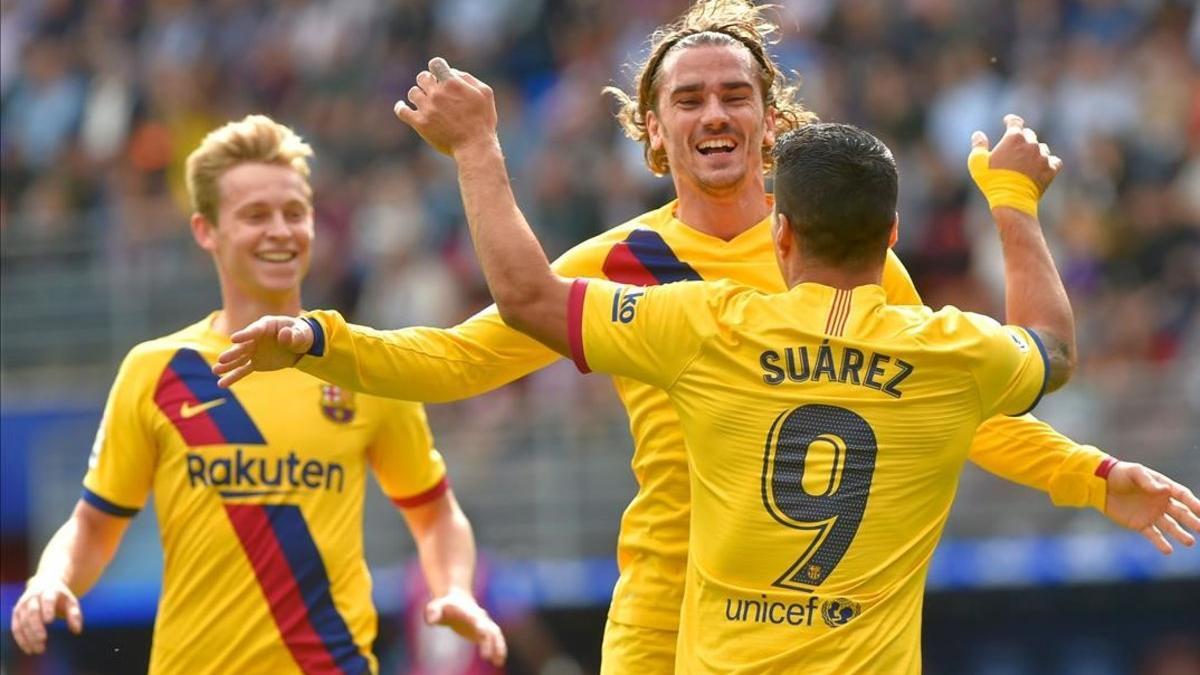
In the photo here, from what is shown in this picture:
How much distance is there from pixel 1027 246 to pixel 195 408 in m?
2.89

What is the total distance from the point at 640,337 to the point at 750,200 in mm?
1185

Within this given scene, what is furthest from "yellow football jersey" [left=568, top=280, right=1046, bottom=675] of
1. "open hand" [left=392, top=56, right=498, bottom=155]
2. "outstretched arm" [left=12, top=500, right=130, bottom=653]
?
"outstretched arm" [left=12, top=500, right=130, bottom=653]

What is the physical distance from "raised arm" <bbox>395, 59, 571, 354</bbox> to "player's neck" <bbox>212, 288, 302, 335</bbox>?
6.05 ft

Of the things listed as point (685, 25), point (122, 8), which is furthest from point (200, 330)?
point (122, 8)

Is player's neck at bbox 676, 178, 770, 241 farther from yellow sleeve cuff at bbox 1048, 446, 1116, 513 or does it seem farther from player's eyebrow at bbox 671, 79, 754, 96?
yellow sleeve cuff at bbox 1048, 446, 1116, 513

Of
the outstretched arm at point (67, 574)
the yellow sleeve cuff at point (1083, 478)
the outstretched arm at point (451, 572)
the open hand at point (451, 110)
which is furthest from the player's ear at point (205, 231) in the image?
the yellow sleeve cuff at point (1083, 478)

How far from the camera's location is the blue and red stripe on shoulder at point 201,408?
22.5 ft

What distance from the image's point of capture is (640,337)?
5035 millimetres

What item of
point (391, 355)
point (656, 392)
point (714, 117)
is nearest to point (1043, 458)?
point (656, 392)

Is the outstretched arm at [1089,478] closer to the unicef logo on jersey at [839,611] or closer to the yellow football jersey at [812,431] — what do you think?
the yellow football jersey at [812,431]

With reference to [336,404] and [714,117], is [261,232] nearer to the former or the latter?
[336,404]

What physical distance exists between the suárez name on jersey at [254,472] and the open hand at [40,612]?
0.57 metres

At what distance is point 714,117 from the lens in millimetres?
5945

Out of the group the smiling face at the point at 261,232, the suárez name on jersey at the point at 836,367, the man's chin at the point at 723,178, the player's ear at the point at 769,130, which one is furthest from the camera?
the smiling face at the point at 261,232
